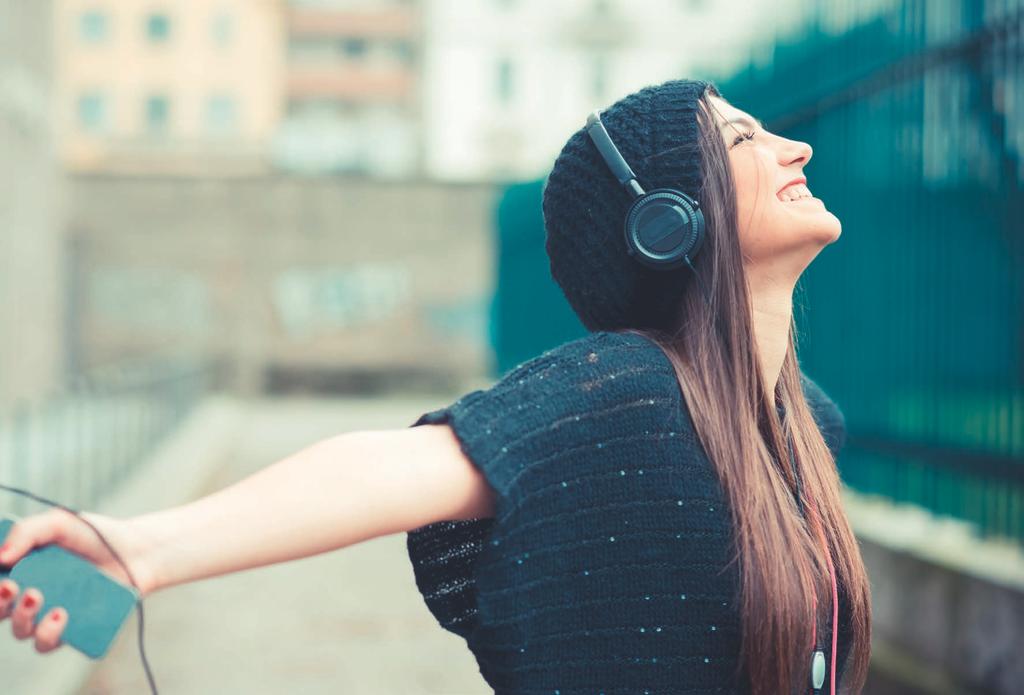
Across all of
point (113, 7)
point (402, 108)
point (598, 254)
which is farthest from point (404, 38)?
point (598, 254)

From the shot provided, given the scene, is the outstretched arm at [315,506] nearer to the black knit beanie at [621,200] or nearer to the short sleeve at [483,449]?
the short sleeve at [483,449]

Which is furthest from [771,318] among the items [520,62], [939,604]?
[520,62]

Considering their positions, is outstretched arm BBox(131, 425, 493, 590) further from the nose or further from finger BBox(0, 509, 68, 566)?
the nose

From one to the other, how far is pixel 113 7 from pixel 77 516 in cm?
5719

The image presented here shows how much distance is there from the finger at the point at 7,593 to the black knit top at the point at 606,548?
500mm

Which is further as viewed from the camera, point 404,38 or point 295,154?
point 404,38

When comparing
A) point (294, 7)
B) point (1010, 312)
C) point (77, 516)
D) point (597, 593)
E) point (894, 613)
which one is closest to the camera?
point (77, 516)

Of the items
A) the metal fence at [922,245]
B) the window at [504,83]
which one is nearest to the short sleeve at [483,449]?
the metal fence at [922,245]

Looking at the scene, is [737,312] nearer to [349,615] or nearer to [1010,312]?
[1010,312]

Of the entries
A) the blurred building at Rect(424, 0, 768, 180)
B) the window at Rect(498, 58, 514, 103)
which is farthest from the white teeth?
the window at Rect(498, 58, 514, 103)

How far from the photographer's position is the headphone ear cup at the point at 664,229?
1.61 meters

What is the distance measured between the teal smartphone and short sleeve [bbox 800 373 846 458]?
1.22 meters

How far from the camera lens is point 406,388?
24.3 m

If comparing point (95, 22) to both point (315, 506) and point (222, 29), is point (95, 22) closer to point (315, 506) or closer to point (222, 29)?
point (222, 29)
